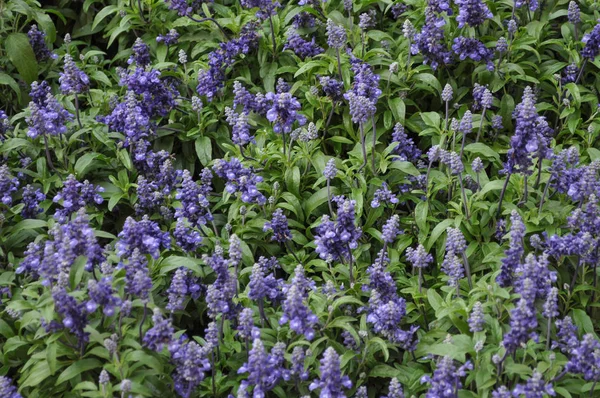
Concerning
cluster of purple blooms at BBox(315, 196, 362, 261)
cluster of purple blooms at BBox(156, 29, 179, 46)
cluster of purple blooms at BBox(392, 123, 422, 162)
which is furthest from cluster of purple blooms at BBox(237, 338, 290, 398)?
cluster of purple blooms at BBox(156, 29, 179, 46)

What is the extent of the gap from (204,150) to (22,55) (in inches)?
83.4

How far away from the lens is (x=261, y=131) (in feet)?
25.1

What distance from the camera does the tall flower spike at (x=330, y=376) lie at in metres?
5.02

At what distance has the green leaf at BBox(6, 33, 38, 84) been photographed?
27.3 ft

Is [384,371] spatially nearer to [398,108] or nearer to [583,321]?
[583,321]

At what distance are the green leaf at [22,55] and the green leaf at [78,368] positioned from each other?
387 centimetres

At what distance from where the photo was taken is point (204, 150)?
771 centimetres

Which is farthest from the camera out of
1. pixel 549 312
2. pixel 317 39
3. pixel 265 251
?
pixel 317 39

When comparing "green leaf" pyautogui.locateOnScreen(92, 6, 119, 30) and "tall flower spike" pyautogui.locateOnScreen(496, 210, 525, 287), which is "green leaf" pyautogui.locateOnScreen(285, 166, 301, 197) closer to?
"tall flower spike" pyautogui.locateOnScreen(496, 210, 525, 287)

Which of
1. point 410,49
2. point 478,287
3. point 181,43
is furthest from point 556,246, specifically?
point 181,43

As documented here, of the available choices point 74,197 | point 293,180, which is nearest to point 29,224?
point 74,197

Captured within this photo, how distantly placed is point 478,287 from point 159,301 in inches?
89.0

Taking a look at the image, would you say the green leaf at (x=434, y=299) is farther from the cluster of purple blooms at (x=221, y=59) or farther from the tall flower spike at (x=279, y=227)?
the cluster of purple blooms at (x=221, y=59)

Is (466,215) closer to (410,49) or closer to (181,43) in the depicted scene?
(410,49)
